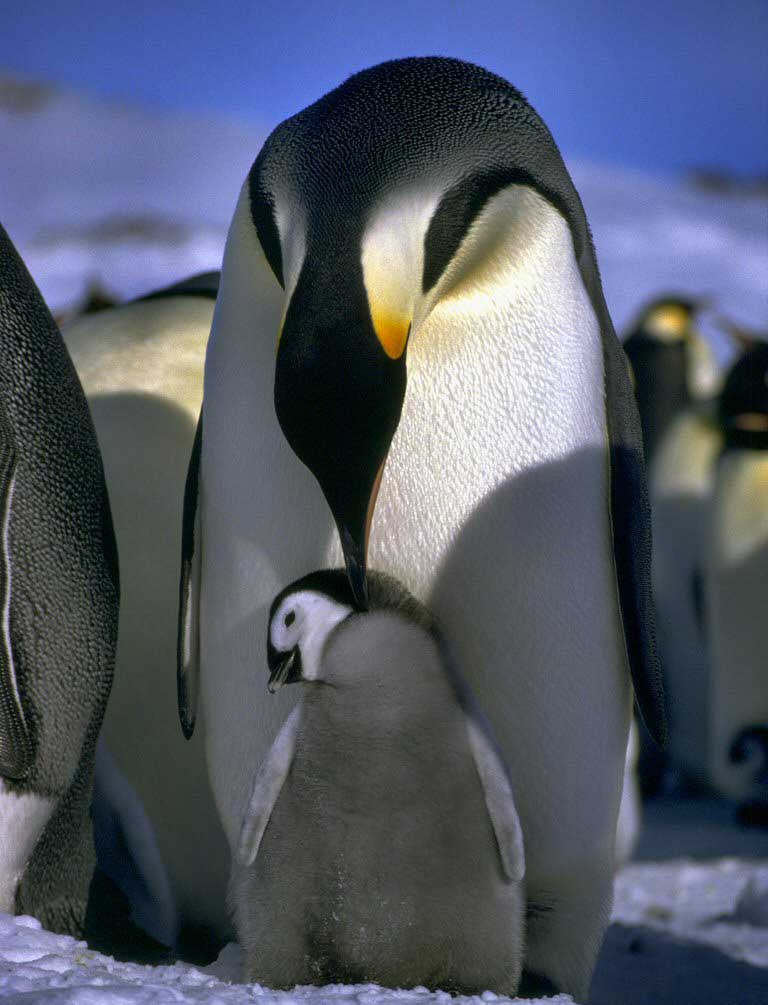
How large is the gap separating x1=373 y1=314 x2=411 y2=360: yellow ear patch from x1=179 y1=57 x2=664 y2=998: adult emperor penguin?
0.11 metres

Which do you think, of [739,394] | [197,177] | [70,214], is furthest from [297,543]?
[197,177]

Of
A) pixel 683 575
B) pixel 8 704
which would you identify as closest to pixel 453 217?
pixel 8 704

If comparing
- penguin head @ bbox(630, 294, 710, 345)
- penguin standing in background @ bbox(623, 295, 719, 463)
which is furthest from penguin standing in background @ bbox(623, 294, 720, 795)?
penguin head @ bbox(630, 294, 710, 345)

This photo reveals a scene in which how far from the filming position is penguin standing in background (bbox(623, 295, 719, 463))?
21.9 ft

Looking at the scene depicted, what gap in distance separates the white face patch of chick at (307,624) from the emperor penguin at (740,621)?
2.97 meters

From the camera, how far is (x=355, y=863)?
5.41 feet

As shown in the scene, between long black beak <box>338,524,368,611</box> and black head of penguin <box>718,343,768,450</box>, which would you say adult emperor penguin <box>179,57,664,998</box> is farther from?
black head of penguin <box>718,343,768,450</box>

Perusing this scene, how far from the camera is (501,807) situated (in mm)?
1671

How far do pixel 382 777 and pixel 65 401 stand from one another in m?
0.73

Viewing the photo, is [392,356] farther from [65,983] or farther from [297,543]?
[65,983]

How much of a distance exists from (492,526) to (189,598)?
0.45m

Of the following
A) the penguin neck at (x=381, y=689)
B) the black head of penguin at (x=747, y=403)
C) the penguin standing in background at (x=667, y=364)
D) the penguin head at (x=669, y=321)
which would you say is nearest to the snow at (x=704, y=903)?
the penguin neck at (x=381, y=689)

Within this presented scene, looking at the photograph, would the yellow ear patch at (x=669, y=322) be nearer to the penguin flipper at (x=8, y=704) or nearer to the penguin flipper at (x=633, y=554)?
the penguin flipper at (x=633, y=554)

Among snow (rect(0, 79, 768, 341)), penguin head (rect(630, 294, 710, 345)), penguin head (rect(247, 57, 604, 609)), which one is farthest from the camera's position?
snow (rect(0, 79, 768, 341))
